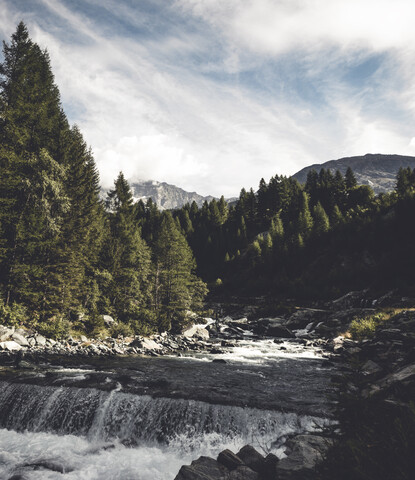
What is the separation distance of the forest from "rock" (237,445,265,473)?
1797 cm

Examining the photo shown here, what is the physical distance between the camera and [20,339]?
17.8 meters

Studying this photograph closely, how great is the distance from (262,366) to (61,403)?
37.8 ft

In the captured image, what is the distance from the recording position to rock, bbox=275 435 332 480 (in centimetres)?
514

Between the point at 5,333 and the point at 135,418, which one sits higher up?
the point at 5,333

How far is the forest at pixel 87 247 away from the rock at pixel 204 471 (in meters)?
17.7

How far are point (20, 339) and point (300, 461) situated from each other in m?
18.8

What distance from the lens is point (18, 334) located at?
59.1ft

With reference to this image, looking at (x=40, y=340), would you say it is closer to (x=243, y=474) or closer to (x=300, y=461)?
(x=243, y=474)

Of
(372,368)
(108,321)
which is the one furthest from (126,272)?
(372,368)

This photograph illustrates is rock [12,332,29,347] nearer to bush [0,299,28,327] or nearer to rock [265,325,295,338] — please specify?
bush [0,299,28,327]

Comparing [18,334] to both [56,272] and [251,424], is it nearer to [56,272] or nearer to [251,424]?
[56,272]

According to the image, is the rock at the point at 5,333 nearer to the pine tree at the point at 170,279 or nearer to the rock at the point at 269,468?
the pine tree at the point at 170,279

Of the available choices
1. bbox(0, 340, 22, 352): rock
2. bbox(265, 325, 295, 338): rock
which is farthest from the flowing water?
bbox(265, 325, 295, 338): rock

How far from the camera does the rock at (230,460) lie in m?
6.55
